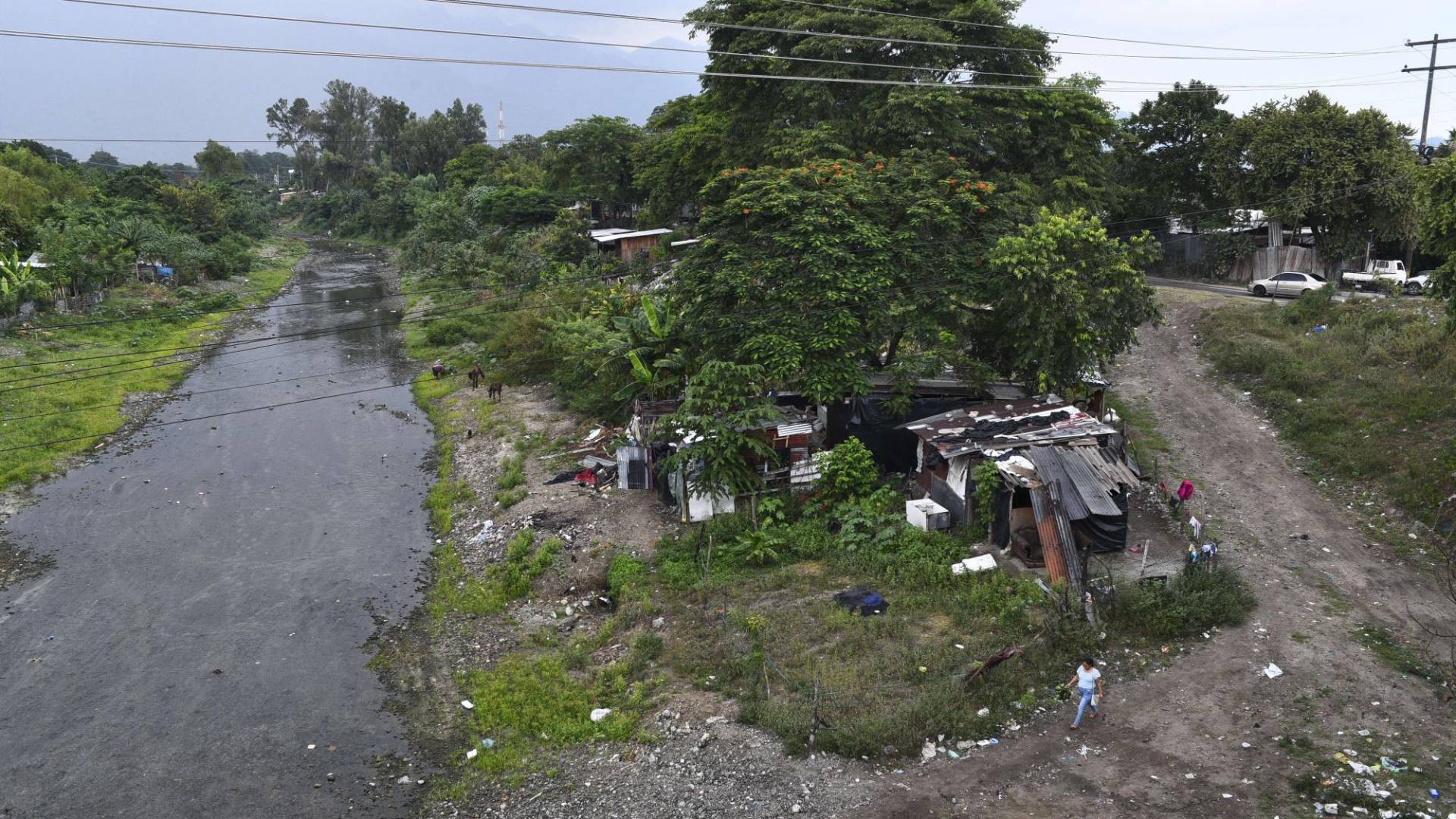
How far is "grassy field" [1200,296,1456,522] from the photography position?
643 inches

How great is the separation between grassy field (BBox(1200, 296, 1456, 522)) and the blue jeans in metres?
8.53

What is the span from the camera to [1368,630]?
39.9 feet

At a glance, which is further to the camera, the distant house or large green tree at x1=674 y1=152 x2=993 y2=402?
the distant house

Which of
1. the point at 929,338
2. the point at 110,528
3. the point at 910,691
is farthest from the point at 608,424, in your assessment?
the point at 910,691

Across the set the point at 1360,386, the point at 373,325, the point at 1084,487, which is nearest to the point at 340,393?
the point at 373,325

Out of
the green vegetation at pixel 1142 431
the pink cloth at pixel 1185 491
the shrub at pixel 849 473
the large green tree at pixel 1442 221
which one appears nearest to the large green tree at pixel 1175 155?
the green vegetation at pixel 1142 431

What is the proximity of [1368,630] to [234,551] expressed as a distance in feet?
64.9

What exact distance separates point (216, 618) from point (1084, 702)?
46.3ft

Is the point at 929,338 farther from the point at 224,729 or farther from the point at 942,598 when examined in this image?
the point at 224,729

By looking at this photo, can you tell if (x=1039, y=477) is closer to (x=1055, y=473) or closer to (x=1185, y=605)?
(x=1055, y=473)

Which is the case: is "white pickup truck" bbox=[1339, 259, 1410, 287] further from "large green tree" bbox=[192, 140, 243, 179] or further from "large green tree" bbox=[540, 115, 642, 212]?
"large green tree" bbox=[192, 140, 243, 179]

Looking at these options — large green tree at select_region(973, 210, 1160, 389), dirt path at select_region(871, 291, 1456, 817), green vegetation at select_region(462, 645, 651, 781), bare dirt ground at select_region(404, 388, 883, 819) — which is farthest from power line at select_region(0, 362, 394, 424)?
dirt path at select_region(871, 291, 1456, 817)

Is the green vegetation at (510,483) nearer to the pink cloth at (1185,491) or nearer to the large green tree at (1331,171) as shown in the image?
the pink cloth at (1185,491)

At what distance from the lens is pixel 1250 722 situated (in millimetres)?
10406
